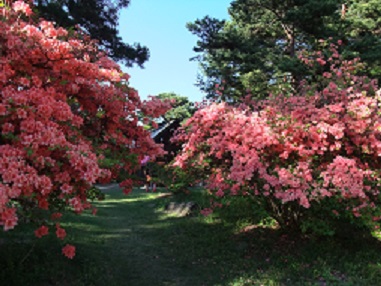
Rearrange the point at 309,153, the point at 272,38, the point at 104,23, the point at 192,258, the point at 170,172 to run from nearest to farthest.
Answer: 1. the point at 309,153
2. the point at 192,258
3. the point at 170,172
4. the point at 104,23
5. the point at 272,38

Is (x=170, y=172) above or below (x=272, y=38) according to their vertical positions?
below

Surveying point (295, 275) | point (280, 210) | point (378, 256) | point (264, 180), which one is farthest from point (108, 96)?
point (378, 256)

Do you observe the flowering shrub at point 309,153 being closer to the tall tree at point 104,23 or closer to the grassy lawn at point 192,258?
the grassy lawn at point 192,258

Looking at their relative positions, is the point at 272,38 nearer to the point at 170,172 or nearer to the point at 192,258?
the point at 170,172

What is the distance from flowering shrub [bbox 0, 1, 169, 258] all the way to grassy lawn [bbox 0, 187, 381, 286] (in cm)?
149

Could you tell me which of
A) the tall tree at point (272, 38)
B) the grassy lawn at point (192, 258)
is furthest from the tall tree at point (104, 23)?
the grassy lawn at point (192, 258)

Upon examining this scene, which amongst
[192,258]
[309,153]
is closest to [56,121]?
[309,153]

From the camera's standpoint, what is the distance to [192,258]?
7238mm

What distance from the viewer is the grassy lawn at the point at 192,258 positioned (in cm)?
564

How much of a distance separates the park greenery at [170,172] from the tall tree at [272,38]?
5.41m

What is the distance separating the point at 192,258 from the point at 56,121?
172 inches

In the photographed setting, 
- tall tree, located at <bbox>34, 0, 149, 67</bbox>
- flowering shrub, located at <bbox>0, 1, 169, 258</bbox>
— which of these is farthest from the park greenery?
tall tree, located at <bbox>34, 0, 149, 67</bbox>

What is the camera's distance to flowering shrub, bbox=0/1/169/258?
3311mm

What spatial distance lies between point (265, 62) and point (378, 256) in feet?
40.5
